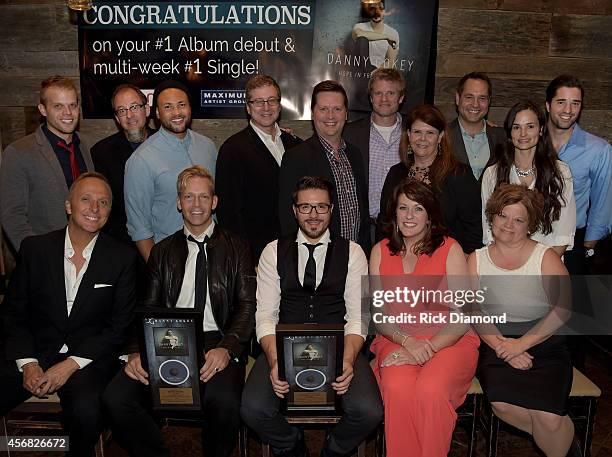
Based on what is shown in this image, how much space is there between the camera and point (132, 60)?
4.37m

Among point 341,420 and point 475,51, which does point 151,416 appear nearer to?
point 341,420

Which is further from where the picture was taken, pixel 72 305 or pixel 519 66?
pixel 519 66

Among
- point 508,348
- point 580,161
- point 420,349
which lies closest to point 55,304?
point 420,349

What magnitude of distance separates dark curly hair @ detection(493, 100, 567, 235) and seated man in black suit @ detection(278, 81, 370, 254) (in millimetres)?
755

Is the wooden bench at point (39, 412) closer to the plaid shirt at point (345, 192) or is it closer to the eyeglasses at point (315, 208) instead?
the eyeglasses at point (315, 208)

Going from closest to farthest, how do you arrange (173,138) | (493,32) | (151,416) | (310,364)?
(310,364), (151,416), (173,138), (493,32)

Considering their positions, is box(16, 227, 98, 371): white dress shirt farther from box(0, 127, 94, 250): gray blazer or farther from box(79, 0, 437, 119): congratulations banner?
box(79, 0, 437, 119): congratulations banner

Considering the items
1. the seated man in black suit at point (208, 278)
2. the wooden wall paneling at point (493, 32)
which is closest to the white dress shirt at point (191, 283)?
the seated man in black suit at point (208, 278)

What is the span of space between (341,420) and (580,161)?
1965mm

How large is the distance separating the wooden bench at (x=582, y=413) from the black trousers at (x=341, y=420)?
0.57 metres

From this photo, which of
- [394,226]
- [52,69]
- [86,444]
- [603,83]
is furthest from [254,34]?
[86,444]

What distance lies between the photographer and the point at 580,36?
4516mm

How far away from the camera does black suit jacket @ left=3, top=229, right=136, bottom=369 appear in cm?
281

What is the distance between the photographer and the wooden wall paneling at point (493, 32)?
176 inches
